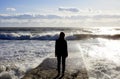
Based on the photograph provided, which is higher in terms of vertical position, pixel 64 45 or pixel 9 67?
pixel 64 45

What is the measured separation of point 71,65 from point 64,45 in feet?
12.1

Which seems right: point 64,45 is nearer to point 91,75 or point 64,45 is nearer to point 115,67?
point 91,75

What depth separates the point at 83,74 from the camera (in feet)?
39.0

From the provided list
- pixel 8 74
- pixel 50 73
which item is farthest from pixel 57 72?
pixel 8 74

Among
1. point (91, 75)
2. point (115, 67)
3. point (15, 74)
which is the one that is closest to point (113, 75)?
point (91, 75)

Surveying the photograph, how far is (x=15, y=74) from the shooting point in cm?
1362

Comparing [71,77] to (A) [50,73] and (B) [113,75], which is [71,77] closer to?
(A) [50,73]

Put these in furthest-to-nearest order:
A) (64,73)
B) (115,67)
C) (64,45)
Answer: (115,67)
(64,73)
(64,45)

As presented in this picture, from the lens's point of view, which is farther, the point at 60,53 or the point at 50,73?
the point at 50,73

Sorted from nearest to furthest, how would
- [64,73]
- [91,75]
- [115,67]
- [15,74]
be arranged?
[64,73]
[91,75]
[15,74]
[115,67]

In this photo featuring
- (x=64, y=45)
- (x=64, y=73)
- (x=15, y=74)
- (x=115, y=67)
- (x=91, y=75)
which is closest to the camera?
(x=64, y=45)

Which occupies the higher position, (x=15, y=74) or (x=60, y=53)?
(x=60, y=53)

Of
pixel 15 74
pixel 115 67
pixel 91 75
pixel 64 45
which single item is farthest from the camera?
pixel 115 67

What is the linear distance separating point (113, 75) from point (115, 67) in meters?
2.32
